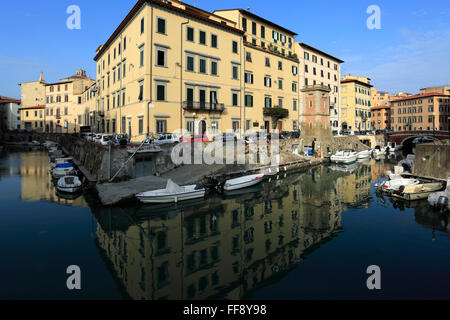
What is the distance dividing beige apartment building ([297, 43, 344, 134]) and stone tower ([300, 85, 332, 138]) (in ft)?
4.52

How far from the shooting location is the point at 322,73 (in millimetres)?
57562

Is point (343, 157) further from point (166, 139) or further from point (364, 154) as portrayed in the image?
point (166, 139)

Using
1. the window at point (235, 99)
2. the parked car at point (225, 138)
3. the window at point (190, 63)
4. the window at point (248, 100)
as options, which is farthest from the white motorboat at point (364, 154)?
the window at point (190, 63)

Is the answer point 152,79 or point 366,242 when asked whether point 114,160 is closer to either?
point 152,79

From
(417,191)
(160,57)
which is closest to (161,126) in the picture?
(160,57)

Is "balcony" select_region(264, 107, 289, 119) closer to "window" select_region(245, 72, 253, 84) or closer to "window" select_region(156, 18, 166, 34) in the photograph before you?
"window" select_region(245, 72, 253, 84)

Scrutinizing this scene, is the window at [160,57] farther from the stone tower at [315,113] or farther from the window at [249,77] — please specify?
the stone tower at [315,113]

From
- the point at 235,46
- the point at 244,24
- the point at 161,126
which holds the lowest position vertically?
the point at 161,126

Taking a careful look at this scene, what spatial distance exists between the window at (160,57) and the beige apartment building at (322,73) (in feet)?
98.0

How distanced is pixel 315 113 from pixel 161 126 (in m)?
30.2

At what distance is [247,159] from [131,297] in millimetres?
22231

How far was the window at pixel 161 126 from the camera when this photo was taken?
99.2ft

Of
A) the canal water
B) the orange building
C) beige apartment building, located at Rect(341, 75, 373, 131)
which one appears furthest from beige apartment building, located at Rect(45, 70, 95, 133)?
the orange building

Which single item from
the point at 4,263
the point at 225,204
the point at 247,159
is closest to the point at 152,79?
the point at 247,159
